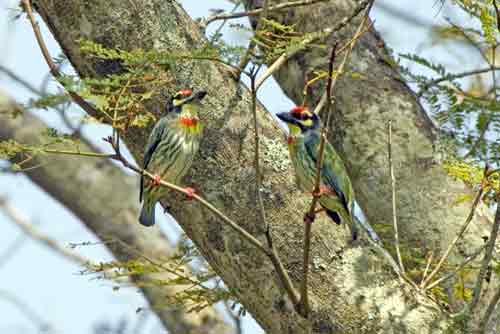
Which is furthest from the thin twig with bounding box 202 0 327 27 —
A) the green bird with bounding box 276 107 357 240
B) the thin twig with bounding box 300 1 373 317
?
the thin twig with bounding box 300 1 373 317

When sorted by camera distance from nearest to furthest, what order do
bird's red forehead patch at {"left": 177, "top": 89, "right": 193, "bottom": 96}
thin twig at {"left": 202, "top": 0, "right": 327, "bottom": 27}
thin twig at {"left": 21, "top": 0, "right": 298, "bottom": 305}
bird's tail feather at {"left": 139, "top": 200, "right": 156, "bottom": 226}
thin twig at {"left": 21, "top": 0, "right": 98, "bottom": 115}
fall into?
thin twig at {"left": 21, "top": 0, "right": 298, "bottom": 305}, thin twig at {"left": 21, "top": 0, "right": 98, "bottom": 115}, bird's red forehead patch at {"left": 177, "top": 89, "right": 193, "bottom": 96}, thin twig at {"left": 202, "top": 0, "right": 327, "bottom": 27}, bird's tail feather at {"left": 139, "top": 200, "right": 156, "bottom": 226}

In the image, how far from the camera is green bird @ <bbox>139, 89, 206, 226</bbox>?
A: 152 inches

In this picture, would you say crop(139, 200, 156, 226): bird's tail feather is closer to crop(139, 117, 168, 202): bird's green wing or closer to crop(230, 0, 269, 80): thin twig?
crop(139, 117, 168, 202): bird's green wing

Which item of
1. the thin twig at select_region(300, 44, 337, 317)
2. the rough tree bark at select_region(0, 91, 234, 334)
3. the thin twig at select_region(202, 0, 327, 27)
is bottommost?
the thin twig at select_region(300, 44, 337, 317)

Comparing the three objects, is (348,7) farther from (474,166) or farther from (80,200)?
(80,200)

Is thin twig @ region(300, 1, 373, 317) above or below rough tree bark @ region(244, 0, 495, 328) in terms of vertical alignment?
below

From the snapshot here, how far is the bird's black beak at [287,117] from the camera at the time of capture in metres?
4.55

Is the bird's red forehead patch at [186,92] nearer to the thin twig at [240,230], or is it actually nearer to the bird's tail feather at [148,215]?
the thin twig at [240,230]

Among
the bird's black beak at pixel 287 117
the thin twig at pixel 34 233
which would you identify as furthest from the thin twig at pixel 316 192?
the thin twig at pixel 34 233

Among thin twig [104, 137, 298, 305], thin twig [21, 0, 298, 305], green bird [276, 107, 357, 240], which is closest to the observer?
thin twig [104, 137, 298, 305]

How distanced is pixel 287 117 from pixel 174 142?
0.69 meters

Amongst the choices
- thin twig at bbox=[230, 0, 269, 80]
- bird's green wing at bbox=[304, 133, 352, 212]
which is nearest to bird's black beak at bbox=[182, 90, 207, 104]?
thin twig at bbox=[230, 0, 269, 80]

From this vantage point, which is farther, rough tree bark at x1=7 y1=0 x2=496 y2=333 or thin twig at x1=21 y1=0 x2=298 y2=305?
rough tree bark at x1=7 y1=0 x2=496 y2=333

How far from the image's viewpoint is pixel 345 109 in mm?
5016
